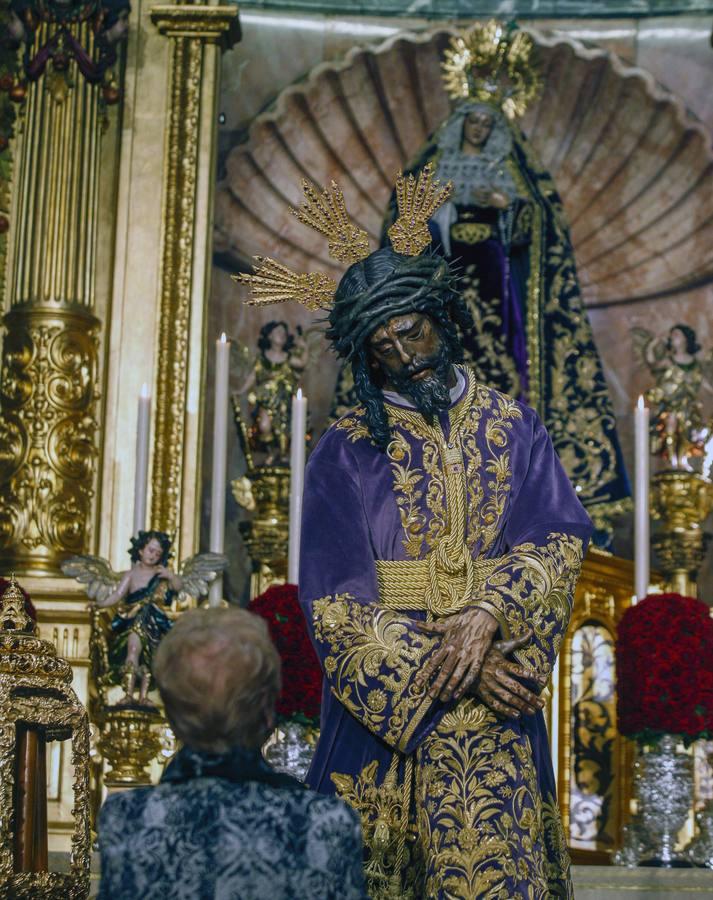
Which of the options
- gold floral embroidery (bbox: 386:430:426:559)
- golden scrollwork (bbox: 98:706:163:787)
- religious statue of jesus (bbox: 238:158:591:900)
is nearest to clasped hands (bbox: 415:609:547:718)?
religious statue of jesus (bbox: 238:158:591:900)

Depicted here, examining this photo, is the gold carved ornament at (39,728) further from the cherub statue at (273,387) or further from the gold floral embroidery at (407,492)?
the cherub statue at (273,387)

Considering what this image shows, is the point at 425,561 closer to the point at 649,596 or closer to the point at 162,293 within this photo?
the point at 649,596

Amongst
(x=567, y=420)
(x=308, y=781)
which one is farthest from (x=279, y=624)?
(x=567, y=420)

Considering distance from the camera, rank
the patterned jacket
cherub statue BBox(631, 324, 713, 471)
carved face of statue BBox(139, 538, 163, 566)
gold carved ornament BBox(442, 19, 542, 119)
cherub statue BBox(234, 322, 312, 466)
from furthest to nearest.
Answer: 1. gold carved ornament BBox(442, 19, 542, 119)
2. cherub statue BBox(631, 324, 713, 471)
3. cherub statue BBox(234, 322, 312, 466)
4. carved face of statue BBox(139, 538, 163, 566)
5. the patterned jacket

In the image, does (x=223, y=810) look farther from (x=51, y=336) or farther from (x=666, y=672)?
(x=51, y=336)

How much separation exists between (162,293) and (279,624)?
1.86 m

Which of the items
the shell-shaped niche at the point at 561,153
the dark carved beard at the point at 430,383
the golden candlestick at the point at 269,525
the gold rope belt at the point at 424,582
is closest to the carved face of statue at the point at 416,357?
the dark carved beard at the point at 430,383

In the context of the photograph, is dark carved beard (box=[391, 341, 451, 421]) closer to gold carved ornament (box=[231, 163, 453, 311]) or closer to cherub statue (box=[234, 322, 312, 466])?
gold carved ornament (box=[231, 163, 453, 311])

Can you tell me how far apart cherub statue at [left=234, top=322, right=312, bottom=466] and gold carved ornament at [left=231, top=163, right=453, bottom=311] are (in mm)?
2420

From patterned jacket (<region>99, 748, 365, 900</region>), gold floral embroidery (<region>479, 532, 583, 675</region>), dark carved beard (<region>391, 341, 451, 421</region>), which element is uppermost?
dark carved beard (<region>391, 341, 451, 421</region>)

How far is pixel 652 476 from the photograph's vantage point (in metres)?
6.71

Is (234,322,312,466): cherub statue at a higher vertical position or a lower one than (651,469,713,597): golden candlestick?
higher

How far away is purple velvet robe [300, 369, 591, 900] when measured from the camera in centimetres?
338

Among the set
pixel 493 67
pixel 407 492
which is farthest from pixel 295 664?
pixel 493 67
